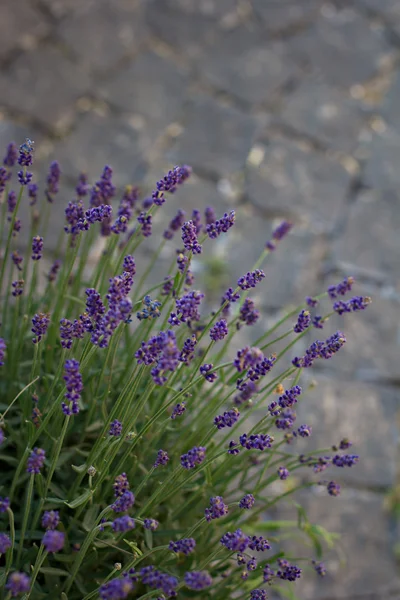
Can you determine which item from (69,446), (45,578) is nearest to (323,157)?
(69,446)

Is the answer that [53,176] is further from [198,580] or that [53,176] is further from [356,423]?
[356,423]

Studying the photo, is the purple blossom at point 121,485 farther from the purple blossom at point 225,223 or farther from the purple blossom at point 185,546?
the purple blossom at point 225,223

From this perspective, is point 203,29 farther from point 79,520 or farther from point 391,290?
point 79,520

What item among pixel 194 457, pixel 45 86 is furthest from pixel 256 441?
pixel 45 86

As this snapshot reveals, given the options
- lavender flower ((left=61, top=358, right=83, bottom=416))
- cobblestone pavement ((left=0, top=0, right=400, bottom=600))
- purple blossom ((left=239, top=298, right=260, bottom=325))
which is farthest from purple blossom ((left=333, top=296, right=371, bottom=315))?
cobblestone pavement ((left=0, top=0, right=400, bottom=600))

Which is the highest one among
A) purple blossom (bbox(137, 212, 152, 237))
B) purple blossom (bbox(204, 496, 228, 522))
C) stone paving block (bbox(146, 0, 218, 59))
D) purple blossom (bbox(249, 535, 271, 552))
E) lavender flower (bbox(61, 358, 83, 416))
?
stone paving block (bbox(146, 0, 218, 59))

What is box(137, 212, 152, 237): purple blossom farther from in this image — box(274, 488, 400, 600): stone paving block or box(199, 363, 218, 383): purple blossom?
box(274, 488, 400, 600): stone paving block

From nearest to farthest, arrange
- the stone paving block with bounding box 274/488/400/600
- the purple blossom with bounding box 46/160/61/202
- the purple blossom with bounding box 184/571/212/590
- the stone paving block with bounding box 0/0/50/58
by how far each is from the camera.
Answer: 1. the purple blossom with bounding box 184/571/212/590
2. the purple blossom with bounding box 46/160/61/202
3. the stone paving block with bounding box 274/488/400/600
4. the stone paving block with bounding box 0/0/50/58
